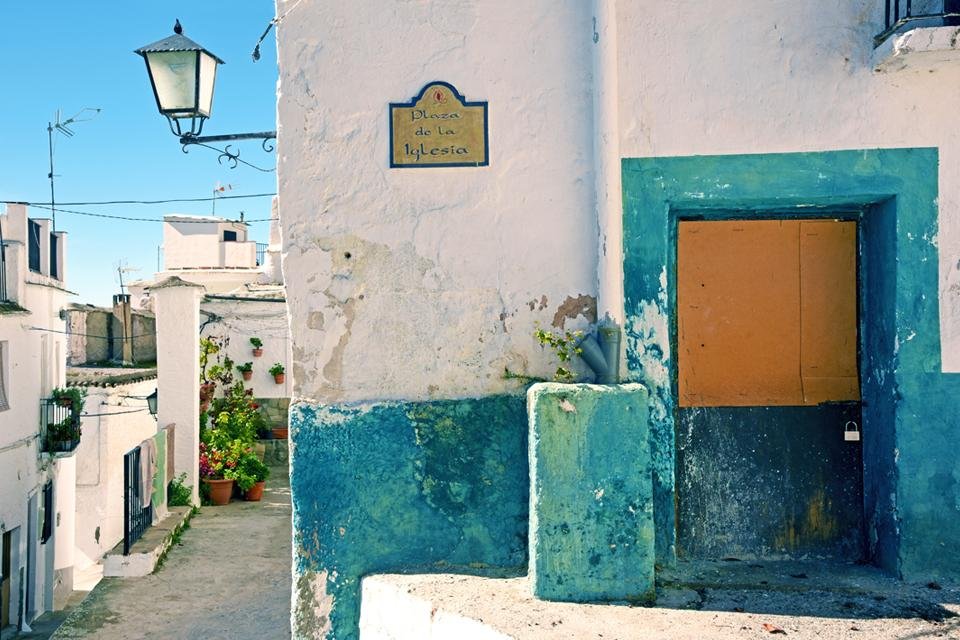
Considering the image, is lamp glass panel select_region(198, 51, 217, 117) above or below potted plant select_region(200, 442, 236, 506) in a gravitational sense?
above

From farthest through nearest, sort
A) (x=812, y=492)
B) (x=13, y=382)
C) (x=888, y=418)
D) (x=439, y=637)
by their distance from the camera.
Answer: (x=13, y=382) < (x=812, y=492) < (x=888, y=418) < (x=439, y=637)

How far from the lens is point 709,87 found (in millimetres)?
3812

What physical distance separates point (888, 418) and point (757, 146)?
135cm

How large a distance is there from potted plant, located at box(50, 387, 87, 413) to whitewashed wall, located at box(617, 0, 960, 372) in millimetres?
14326

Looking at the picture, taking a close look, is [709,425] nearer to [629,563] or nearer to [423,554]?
[629,563]

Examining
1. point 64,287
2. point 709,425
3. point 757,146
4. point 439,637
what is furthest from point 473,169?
point 64,287

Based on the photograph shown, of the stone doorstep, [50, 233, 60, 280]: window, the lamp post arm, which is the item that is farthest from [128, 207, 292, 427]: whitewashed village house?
the lamp post arm

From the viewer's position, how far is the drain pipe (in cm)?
377

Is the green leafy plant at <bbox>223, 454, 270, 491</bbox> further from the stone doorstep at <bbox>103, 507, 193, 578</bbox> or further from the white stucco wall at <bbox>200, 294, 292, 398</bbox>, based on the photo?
the white stucco wall at <bbox>200, 294, 292, 398</bbox>

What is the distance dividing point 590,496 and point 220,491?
826cm

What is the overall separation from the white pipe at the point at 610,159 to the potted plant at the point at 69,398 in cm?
1417

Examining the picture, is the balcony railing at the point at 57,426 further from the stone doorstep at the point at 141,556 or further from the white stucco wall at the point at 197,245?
the white stucco wall at the point at 197,245

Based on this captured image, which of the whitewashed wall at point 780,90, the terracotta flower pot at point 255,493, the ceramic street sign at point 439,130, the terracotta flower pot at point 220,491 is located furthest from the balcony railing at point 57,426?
the whitewashed wall at point 780,90

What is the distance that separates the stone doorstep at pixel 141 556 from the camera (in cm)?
754
